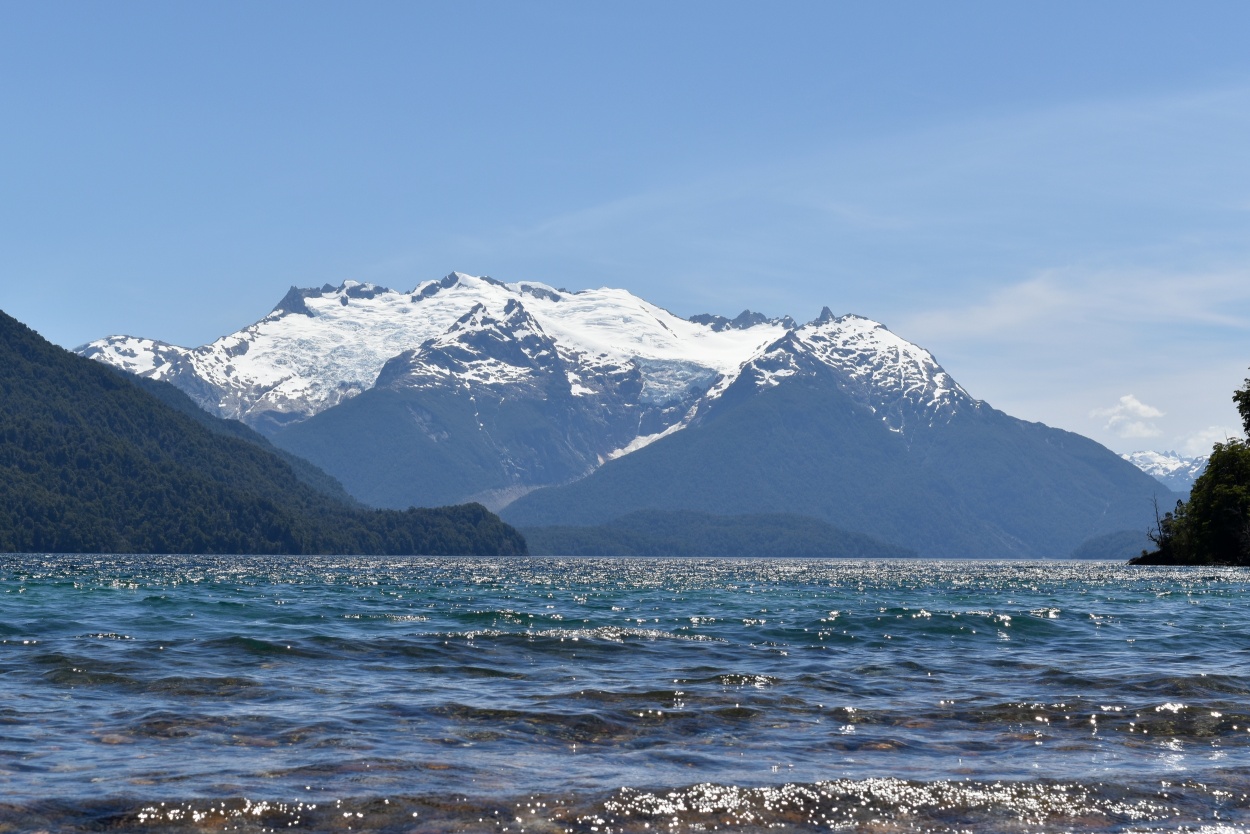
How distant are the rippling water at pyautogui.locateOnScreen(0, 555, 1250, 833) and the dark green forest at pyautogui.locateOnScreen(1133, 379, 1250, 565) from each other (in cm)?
10988

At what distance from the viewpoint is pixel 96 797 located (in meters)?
18.5

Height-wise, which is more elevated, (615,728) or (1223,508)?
(1223,508)

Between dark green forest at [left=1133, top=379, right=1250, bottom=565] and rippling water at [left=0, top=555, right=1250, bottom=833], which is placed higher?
dark green forest at [left=1133, top=379, right=1250, bottom=565]

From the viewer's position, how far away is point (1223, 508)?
5915 inches

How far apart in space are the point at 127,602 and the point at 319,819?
56610mm

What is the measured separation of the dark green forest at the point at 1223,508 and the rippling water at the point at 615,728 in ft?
360

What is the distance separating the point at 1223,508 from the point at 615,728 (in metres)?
145

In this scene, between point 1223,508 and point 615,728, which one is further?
point 1223,508

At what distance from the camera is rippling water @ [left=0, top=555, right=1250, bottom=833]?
18.5 metres

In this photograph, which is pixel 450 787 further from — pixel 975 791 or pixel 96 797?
pixel 975 791

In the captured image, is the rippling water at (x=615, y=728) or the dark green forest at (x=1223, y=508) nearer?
the rippling water at (x=615, y=728)

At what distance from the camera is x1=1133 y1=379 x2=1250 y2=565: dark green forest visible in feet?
483

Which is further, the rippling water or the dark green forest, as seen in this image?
the dark green forest

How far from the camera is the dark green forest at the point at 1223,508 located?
147 meters
